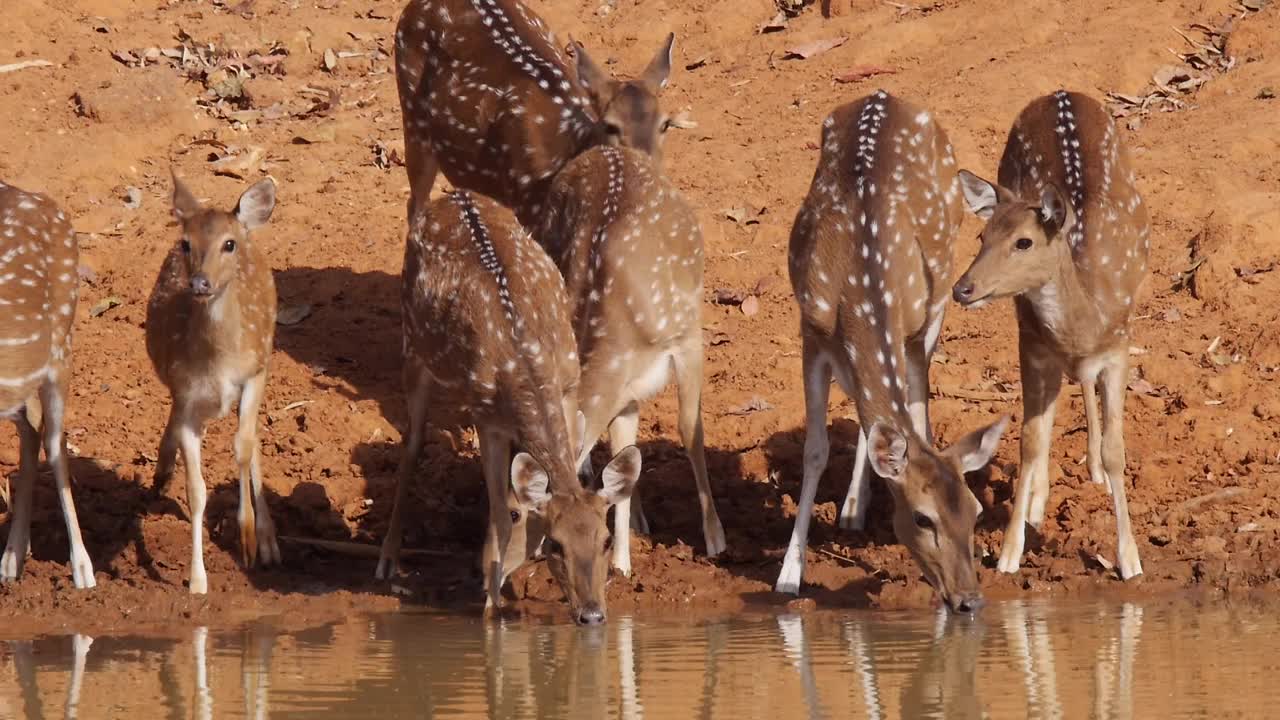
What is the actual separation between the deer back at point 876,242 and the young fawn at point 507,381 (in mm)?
1319

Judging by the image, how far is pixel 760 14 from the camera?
1817 cm

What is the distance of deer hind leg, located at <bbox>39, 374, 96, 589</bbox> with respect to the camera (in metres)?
10.7

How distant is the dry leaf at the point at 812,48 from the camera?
57.2 feet

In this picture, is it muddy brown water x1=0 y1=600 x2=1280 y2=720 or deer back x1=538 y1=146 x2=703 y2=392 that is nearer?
muddy brown water x1=0 y1=600 x2=1280 y2=720

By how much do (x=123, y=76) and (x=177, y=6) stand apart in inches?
72.3

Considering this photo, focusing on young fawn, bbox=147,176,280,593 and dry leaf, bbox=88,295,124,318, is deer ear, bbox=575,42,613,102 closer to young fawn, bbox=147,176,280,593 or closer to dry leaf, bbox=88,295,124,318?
young fawn, bbox=147,176,280,593

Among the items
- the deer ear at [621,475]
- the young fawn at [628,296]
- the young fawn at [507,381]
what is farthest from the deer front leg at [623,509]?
the young fawn at [507,381]

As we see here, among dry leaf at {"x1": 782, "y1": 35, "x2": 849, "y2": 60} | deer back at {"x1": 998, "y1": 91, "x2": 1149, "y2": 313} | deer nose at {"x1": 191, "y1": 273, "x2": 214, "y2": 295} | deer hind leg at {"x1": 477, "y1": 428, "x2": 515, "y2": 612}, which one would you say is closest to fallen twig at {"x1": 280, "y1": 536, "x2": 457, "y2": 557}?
deer hind leg at {"x1": 477, "y1": 428, "x2": 515, "y2": 612}

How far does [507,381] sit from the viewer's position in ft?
33.2

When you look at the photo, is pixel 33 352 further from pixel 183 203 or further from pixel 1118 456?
pixel 1118 456

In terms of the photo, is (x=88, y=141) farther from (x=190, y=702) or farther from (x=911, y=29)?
(x=190, y=702)

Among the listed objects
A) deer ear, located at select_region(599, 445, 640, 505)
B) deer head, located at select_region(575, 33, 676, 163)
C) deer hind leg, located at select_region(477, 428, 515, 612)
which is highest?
deer head, located at select_region(575, 33, 676, 163)

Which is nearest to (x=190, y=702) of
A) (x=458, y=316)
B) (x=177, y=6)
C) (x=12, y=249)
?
(x=458, y=316)

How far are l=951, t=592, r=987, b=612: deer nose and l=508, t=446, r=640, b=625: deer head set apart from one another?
1581mm
